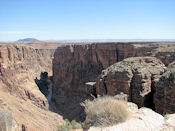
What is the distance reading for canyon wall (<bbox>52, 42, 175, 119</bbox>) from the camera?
37438 mm

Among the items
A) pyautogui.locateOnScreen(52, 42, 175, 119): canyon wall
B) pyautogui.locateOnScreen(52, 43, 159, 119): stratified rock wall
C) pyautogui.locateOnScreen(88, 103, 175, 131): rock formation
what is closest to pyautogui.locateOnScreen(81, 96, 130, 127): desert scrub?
pyautogui.locateOnScreen(88, 103, 175, 131): rock formation

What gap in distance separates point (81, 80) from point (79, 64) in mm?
5138

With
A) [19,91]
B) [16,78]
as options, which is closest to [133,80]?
[19,91]

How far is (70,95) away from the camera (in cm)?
4309

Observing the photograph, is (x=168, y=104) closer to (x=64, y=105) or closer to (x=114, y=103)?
(x=114, y=103)

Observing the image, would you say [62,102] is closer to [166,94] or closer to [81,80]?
[81,80]

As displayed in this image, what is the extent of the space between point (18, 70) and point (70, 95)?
14526 mm

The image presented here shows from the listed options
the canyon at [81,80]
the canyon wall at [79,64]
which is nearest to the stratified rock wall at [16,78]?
the canyon at [81,80]

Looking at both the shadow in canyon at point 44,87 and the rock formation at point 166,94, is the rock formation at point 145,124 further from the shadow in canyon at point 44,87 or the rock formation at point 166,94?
the shadow in canyon at point 44,87

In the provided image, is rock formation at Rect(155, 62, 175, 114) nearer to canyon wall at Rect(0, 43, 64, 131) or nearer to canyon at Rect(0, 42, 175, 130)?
canyon at Rect(0, 42, 175, 130)

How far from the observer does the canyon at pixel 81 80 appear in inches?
485

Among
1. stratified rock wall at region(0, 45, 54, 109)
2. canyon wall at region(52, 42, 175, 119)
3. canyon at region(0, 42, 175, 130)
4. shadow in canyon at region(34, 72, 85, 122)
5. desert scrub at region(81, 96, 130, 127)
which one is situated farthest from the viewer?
canyon wall at region(52, 42, 175, 119)

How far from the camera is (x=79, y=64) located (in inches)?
1841

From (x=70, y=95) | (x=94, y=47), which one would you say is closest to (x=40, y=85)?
(x=70, y=95)
